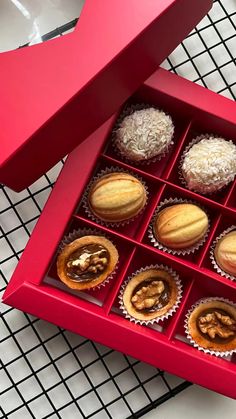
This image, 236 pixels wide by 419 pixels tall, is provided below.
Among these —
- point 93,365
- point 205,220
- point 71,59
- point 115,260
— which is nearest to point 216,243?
point 205,220

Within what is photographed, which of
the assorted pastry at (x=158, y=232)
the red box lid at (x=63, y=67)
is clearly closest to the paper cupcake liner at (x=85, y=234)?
the assorted pastry at (x=158, y=232)

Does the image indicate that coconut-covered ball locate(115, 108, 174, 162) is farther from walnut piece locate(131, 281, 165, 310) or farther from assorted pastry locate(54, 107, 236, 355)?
walnut piece locate(131, 281, 165, 310)

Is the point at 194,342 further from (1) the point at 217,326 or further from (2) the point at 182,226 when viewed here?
(2) the point at 182,226

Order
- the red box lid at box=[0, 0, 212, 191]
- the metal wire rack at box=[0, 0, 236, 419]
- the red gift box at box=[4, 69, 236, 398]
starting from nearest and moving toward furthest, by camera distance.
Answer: the red box lid at box=[0, 0, 212, 191]
the red gift box at box=[4, 69, 236, 398]
the metal wire rack at box=[0, 0, 236, 419]

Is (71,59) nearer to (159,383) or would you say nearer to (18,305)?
(18,305)

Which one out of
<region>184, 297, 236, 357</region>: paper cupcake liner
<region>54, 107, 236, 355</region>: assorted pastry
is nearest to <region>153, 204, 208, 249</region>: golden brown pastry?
<region>54, 107, 236, 355</region>: assorted pastry

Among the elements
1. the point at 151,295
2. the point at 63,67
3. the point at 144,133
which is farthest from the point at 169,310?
the point at 63,67

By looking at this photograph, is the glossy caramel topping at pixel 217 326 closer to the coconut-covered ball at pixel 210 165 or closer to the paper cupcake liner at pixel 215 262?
the paper cupcake liner at pixel 215 262
